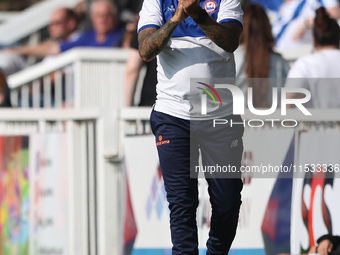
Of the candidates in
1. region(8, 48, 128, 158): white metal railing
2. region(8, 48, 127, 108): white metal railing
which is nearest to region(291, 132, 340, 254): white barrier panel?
region(8, 48, 128, 158): white metal railing

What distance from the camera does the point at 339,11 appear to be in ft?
29.5

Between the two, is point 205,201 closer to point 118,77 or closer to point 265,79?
point 265,79

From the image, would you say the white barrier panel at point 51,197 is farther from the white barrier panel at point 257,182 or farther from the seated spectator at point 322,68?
the seated spectator at point 322,68

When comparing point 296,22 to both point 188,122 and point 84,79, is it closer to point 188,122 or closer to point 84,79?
point 84,79

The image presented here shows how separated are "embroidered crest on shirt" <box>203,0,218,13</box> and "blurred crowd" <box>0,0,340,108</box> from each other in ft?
6.39

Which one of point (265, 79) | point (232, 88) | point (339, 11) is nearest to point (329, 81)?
point (265, 79)

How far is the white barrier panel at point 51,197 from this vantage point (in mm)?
7199

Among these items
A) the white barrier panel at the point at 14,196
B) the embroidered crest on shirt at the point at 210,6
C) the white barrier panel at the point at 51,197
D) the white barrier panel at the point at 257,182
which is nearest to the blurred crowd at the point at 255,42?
the white barrier panel at the point at 257,182

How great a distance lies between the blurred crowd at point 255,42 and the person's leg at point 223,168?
183cm

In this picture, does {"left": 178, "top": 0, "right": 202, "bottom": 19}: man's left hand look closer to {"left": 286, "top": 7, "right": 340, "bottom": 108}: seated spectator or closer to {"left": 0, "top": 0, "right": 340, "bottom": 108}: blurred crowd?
{"left": 0, "top": 0, "right": 340, "bottom": 108}: blurred crowd

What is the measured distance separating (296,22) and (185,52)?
16.3ft

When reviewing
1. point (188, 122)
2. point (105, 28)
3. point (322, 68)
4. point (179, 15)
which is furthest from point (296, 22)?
point (179, 15)

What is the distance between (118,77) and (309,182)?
3.84 meters

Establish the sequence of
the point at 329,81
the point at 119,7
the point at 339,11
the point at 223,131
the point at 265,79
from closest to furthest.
A: the point at 223,131, the point at 329,81, the point at 265,79, the point at 339,11, the point at 119,7
